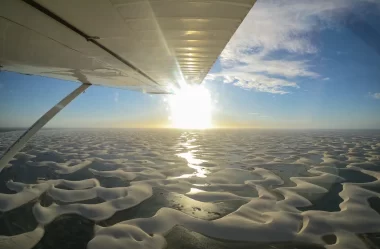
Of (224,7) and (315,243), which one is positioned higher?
(224,7)

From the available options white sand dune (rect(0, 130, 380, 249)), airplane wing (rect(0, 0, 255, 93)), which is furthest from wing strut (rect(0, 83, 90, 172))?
white sand dune (rect(0, 130, 380, 249))

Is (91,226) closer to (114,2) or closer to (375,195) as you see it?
(114,2)

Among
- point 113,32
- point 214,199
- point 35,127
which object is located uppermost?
point 113,32

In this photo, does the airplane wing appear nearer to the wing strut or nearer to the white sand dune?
the wing strut

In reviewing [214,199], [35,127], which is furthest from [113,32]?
[214,199]

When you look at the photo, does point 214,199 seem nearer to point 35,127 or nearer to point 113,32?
point 35,127

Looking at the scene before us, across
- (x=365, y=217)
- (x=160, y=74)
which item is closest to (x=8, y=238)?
(x=160, y=74)
